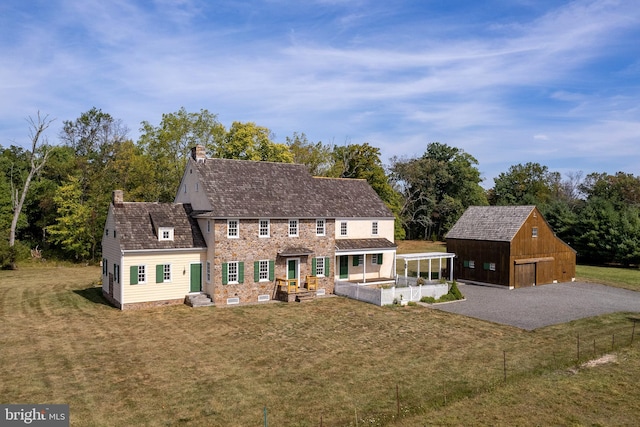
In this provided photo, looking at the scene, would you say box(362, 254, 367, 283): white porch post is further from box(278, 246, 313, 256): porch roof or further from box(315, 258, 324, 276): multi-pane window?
box(278, 246, 313, 256): porch roof

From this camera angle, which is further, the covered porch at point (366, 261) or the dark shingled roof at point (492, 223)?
the dark shingled roof at point (492, 223)

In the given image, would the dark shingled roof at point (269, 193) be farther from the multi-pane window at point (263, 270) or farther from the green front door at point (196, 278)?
the green front door at point (196, 278)

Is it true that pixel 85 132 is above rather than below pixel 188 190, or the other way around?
above

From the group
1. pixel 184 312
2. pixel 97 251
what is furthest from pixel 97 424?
pixel 97 251

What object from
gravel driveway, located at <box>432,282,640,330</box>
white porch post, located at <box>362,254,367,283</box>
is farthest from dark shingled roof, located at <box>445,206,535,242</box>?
white porch post, located at <box>362,254,367,283</box>

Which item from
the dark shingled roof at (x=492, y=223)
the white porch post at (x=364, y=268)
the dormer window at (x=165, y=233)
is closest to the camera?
the dormer window at (x=165, y=233)

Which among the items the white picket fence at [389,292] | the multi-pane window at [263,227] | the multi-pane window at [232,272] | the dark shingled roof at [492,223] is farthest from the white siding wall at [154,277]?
the dark shingled roof at [492,223]

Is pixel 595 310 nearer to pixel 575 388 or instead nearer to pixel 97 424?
pixel 575 388
